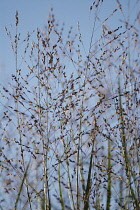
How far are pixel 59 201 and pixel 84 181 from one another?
24 centimetres

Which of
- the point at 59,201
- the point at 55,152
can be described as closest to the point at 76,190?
the point at 59,201

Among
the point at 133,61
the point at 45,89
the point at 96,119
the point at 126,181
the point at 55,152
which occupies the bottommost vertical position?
the point at 126,181

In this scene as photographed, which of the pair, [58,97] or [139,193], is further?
[58,97]

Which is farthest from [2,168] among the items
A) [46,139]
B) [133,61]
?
[133,61]

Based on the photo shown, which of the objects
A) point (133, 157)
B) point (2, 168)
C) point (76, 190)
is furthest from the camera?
point (2, 168)

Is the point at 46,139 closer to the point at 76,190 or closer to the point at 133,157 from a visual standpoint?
the point at 76,190

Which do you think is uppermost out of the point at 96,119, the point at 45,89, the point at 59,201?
the point at 45,89

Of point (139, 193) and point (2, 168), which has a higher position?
point (2, 168)

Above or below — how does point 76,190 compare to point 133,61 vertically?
below

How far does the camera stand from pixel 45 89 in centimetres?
313

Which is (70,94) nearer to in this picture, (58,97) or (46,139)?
(58,97)

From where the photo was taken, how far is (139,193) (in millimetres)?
2816

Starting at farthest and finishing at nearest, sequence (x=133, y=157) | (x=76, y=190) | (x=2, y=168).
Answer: (x=2, y=168), (x=133, y=157), (x=76, y=190)

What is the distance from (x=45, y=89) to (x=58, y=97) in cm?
12
